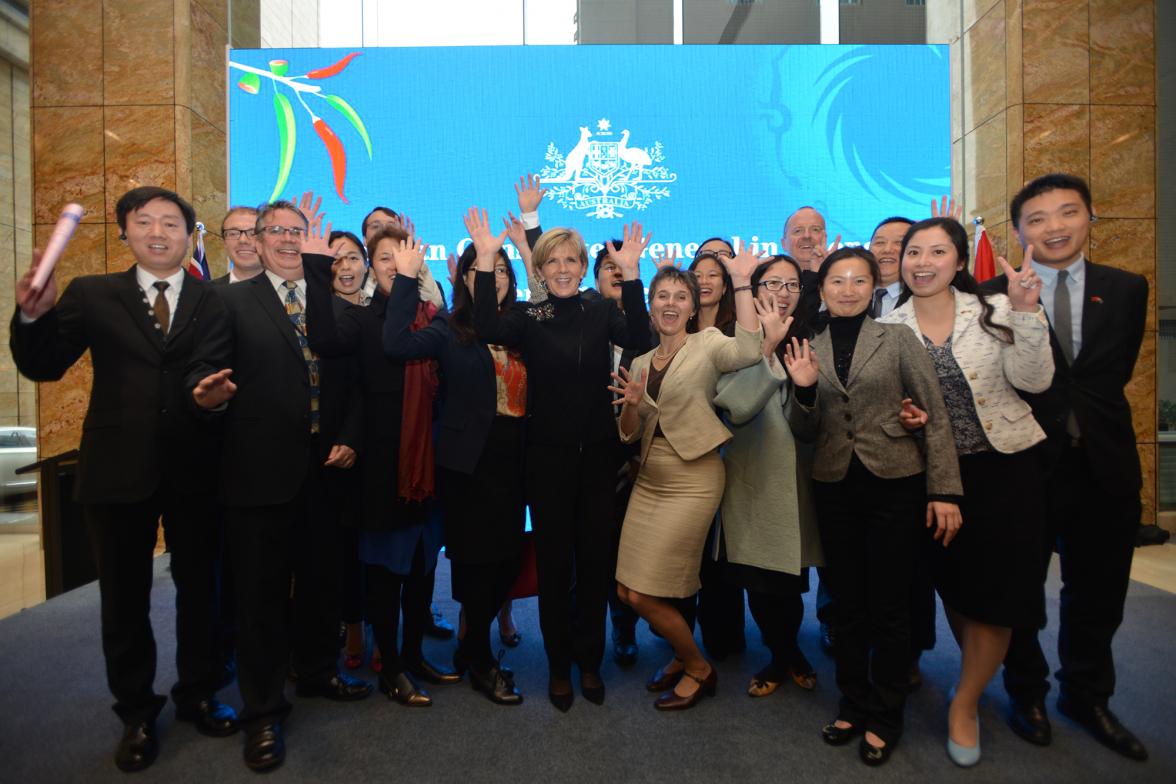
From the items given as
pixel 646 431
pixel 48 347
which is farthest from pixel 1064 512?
pixel 48 347

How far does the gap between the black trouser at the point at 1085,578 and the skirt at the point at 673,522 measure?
3.65ft

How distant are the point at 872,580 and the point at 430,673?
171 centimetres

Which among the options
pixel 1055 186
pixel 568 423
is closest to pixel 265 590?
pixel 568 423

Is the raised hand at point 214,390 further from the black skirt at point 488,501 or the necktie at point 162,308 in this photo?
the black skirt at point 488,501

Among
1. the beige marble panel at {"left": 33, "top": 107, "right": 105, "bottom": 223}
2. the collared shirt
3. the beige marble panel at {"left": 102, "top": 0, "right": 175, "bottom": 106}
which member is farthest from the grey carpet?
the beige marble panel at {"left": 102, "top": 0, "right": 175, "bottom": 106}

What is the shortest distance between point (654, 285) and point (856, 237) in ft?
11.1

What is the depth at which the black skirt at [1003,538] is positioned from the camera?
2104 millimetres

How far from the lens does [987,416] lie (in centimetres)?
214

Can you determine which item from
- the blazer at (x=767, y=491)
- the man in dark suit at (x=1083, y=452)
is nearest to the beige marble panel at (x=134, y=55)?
the blazer at (x=767, y=491)

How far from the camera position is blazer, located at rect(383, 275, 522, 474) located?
2408 mm

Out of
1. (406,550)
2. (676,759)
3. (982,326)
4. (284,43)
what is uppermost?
(284,43)

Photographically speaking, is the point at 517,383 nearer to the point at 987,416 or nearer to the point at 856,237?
the point at 987,416

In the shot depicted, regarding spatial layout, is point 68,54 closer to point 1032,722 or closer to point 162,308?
point 162,308

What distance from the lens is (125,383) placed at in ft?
6.95
